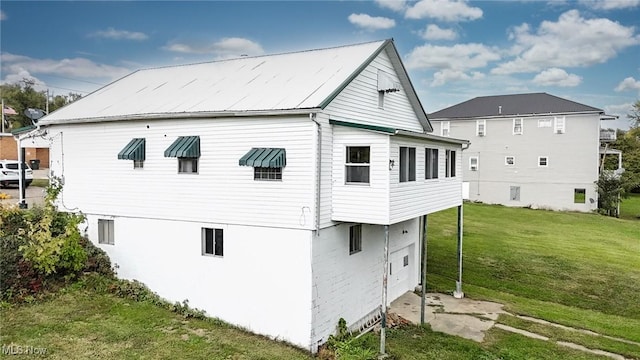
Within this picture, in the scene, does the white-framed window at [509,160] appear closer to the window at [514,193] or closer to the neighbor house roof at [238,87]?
the window at [514,193]

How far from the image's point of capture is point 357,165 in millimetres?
11711

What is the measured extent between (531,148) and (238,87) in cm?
3058

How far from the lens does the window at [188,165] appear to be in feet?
43.0

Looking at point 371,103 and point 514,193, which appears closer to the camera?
point 371,103

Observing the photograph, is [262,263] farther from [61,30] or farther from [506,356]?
[61,30]

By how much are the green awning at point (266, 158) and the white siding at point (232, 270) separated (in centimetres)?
170

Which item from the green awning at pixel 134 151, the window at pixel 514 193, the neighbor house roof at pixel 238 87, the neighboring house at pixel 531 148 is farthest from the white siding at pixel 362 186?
the window at pixel 514 193

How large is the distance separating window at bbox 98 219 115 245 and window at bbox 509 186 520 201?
32870 millimetres

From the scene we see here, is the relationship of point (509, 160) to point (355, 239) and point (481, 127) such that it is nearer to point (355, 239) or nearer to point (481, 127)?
point (481, 127)

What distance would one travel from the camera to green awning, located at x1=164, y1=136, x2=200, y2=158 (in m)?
12.6

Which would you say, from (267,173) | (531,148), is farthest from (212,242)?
(531,148)

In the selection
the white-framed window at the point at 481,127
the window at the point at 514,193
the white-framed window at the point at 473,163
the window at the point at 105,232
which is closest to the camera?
the window at the point at 105,232

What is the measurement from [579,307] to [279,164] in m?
13.2

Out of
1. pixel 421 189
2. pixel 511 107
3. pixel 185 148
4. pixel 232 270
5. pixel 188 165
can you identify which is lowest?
pixel 232 270
